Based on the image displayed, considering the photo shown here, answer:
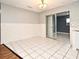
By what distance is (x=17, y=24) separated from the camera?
5.06m

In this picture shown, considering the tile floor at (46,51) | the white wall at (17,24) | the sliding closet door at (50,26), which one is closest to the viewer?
the tile floor at (46,51)

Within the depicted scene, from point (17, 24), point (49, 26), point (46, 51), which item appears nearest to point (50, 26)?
point (49, 26)

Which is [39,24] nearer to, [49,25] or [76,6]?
[49,25]

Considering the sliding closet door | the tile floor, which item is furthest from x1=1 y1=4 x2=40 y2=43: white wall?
the tile floor

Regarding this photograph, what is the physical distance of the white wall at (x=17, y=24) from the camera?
14.4ft

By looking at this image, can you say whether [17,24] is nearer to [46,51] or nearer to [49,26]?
[49,26]

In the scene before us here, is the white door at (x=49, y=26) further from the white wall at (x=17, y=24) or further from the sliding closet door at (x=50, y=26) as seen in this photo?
the white wall at (x=17, y=24)

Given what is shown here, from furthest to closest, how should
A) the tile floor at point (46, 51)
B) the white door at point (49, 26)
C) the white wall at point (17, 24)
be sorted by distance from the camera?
the white door at point (49, 26) < the white wall at point (17, 24) < the tile floor at point (46, 51)

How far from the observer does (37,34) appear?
260 inches

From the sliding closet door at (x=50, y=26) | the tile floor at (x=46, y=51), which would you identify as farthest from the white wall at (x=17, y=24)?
the tile floor at (x=46, y=51)

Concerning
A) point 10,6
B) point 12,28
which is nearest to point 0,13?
point 10,6

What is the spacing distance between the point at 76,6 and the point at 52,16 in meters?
2.11

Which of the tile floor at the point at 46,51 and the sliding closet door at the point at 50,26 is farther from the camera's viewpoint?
the sliding closet door at the point at 50,26

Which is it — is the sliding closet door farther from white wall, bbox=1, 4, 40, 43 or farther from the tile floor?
the tile floor
